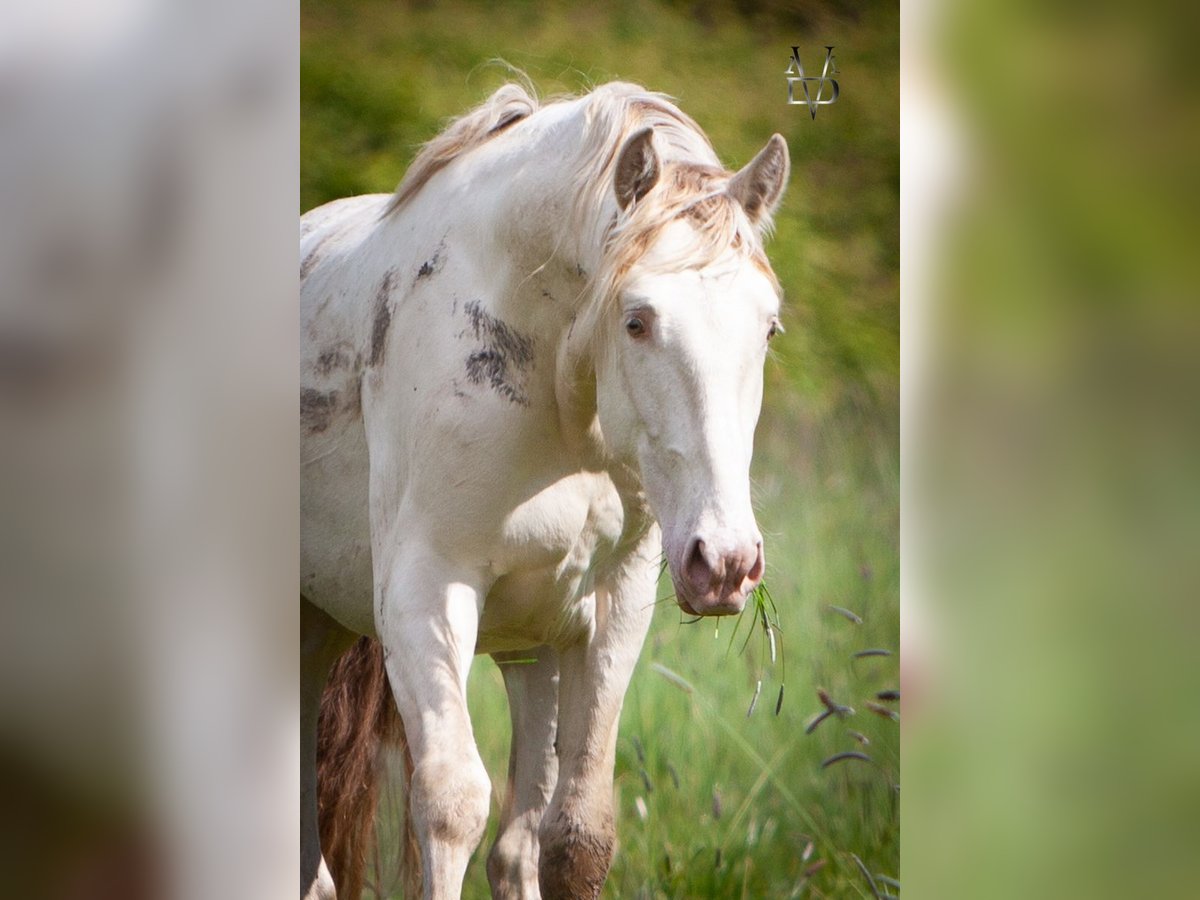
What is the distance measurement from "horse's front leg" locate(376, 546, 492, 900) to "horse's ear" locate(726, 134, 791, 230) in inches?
24.5

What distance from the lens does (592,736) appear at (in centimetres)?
208

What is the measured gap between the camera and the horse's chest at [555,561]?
1960mm

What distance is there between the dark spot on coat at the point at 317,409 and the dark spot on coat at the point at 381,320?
0.10 m

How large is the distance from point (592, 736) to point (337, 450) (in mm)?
555

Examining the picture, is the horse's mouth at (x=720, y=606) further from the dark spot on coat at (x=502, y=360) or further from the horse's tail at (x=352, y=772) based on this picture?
the horse's tail at (x=352, y=772)

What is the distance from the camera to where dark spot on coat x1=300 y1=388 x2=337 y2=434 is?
2.11 metres
